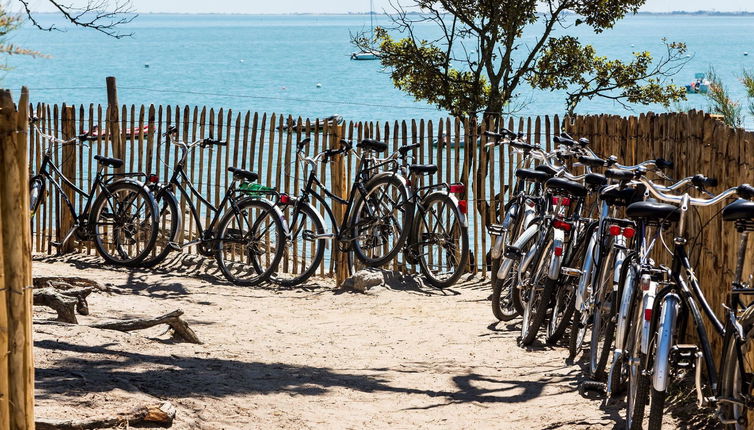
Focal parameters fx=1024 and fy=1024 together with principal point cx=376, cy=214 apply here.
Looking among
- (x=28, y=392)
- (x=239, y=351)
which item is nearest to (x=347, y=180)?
(x=239, y=351)

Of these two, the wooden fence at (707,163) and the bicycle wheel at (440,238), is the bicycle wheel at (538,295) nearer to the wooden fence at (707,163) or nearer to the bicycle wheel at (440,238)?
the wooden fence at (707,163)

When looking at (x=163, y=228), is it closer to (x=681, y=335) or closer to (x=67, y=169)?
(x=67, y=169)

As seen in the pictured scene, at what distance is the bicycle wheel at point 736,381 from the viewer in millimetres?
4195

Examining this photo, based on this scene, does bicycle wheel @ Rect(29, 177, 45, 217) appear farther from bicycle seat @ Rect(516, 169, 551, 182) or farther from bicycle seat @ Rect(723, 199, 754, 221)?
bicycle seat @ Rect(723, 199, 754, 221)

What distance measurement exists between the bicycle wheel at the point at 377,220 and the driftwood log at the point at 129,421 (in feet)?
15.0

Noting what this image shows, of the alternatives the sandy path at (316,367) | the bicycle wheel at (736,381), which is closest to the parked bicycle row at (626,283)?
the bicycle wheel at (736,381)

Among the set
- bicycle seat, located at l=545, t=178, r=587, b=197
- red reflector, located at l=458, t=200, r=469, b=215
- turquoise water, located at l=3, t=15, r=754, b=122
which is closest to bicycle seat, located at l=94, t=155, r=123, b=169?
red reflector, located at l=458, t=200, r=469, b=215

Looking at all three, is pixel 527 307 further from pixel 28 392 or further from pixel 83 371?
pixel 28 392

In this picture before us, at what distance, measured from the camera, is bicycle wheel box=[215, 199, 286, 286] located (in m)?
9.70

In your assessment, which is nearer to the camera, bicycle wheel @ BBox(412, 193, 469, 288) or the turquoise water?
bicycle wheel @ BBox(412, 193, 469, 288)

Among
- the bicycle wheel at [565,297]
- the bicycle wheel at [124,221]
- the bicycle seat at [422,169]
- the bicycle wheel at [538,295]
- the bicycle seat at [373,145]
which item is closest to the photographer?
the bicycle wheel at [565,297]

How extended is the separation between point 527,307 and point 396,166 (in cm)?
259

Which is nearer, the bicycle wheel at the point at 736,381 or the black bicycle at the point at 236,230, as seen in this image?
the bicycle wheel at the point at 736,381

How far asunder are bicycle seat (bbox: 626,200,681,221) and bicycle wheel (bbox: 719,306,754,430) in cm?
61
